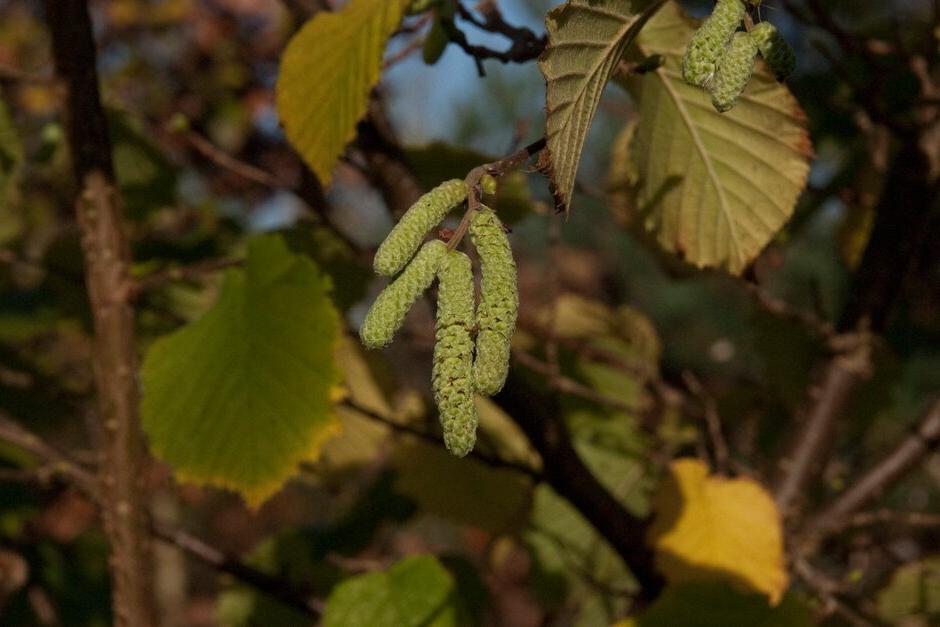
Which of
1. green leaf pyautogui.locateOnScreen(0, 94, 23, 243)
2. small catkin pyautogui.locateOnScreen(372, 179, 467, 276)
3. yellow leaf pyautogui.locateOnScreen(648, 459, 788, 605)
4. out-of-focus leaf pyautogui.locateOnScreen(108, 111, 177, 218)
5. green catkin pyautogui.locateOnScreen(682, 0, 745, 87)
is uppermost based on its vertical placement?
green catkin pyautogui.locateOnScreen(682, 0, 745, 87)

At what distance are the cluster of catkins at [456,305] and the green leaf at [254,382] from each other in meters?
0.35

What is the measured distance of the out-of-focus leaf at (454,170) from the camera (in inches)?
42.3

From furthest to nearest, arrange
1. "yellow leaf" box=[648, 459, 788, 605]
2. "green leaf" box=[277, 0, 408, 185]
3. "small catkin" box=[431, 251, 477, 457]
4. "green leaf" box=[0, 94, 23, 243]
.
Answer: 1. "green leaf" box=[0, 94, 23, 243]
2. "yellow leaf" box=[648, 459, 788, 605]
3. "green leaf" box=[277, 0, 408, 185]
4. "small catkin" box=[431, 251, 477, 457]

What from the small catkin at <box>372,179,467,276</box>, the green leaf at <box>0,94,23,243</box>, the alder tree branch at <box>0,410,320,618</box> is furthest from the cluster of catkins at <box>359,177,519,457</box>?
the green leaf at <box>0,94,23,243</box>

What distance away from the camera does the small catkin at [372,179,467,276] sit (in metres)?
0.49

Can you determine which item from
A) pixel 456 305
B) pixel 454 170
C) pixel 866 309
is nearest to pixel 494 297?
pixel 456 305

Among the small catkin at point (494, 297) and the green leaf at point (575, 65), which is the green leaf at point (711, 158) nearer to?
the green leaf at point (575, 65)

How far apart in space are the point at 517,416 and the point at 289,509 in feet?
17.7

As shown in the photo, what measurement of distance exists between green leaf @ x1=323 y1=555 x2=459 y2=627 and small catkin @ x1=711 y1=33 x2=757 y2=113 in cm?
53

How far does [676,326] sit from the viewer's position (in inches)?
181

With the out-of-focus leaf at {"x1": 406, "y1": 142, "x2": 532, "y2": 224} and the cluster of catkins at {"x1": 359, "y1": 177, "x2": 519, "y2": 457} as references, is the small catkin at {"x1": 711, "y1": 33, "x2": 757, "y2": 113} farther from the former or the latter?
the out-of-focus leaf at {"x1": 406, "y1": 142, "x2": 532, "y2": 224}


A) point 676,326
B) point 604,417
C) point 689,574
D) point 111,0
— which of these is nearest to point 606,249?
point 676,326

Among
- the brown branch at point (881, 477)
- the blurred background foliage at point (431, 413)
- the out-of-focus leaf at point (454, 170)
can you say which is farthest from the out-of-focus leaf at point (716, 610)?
the out-of-focus leaf at point (454, 170)

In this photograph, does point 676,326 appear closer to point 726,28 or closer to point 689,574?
point 689,574
